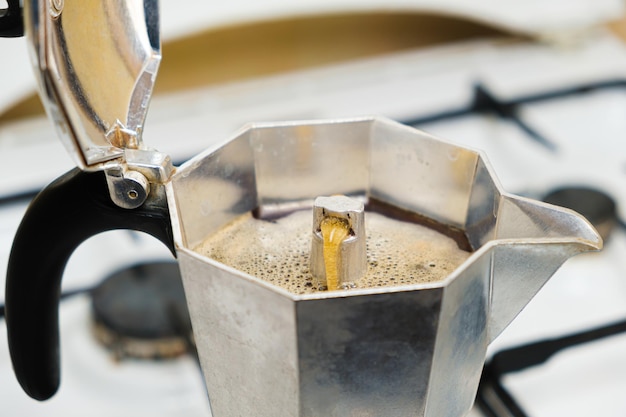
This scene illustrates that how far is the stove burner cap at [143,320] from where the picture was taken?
625mm

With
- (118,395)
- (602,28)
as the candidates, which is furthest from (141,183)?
(602,28)

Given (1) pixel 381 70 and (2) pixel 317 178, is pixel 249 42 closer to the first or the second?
(1) pixel 381 70

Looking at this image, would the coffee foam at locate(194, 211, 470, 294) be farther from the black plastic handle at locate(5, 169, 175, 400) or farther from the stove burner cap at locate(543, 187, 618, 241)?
the stove burner cap at locate(543, 187, 618, 241)

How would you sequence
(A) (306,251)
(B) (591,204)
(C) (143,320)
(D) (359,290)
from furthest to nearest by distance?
(B) (591,204), (C) (143,320), (A) (306,251), (D) (359,290)

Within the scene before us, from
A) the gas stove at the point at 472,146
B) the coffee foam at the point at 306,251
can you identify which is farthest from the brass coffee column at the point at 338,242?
the gas stove at the point at 472,146

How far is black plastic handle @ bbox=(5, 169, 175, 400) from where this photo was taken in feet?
1.41

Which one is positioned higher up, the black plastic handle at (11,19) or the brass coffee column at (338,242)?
the black plastic handle at (11,19)

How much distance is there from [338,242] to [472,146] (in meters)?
0.17

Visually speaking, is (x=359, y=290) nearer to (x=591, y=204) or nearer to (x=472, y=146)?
(x=472, y=146)

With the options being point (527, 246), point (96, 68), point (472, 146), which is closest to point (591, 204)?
point (472, 146)

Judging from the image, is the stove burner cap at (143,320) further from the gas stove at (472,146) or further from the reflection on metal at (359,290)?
the reflection on metal at (359,290)

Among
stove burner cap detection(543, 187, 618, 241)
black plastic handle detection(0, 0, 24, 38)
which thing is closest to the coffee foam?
black plastic handle detection(0, 0, 24, 38)

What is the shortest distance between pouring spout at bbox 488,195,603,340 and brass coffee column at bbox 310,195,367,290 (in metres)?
0.07

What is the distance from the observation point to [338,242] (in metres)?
0.39
